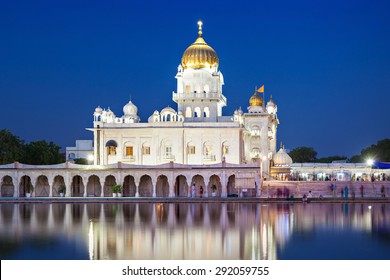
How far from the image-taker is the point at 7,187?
5425 cm

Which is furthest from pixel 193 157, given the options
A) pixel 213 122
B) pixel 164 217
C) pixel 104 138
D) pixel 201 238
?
pixel 201 238

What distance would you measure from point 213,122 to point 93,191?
1124cm

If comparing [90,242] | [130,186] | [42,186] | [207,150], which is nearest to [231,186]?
[207,150]

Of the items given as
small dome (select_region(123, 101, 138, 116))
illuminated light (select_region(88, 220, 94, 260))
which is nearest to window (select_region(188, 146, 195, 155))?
small dome (select_region(123, 101, 138, 116))

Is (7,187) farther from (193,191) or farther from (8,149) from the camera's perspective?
(193,191)

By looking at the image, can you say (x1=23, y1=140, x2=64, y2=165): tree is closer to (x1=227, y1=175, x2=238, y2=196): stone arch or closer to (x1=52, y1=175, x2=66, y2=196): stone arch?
(x1=52, y1=175, x2=66, y2=196): stone arch

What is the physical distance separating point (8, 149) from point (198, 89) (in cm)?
1714

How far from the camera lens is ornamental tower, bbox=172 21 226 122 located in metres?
60.0

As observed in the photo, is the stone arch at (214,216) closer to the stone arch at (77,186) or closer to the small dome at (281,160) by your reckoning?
the stone arch at (77,186)

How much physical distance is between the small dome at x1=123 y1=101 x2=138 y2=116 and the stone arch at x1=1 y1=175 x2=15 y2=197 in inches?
487

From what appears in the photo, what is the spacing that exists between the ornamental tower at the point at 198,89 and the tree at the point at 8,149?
1429cm

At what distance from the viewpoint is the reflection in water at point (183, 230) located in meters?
20.9

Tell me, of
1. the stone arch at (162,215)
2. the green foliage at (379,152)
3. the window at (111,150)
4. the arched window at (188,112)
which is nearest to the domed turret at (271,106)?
the arched window at (188,112)

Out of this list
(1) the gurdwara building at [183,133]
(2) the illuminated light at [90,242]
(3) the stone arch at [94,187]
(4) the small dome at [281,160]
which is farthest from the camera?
(4) the small dome at [281,160]
